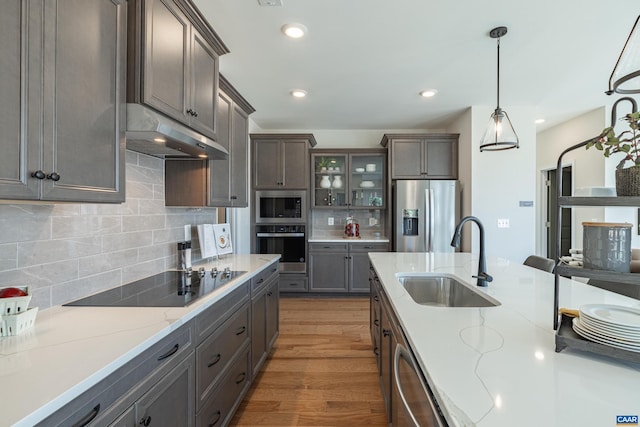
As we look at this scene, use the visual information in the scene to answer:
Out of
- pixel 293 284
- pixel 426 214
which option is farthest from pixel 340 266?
pixel 426 214

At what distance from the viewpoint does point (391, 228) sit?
4473 millimetres

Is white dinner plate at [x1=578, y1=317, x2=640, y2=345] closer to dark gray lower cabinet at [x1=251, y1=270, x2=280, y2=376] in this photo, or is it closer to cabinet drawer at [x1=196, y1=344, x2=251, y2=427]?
cabinet drawer at [x1=196, y1=344, x2=251, y2=427]

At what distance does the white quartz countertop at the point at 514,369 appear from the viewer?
0.63 meters

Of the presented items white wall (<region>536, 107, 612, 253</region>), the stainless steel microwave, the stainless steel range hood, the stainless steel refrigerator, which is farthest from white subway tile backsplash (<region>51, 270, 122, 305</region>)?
white wall (<region>536, 107, 612, 253</region>)

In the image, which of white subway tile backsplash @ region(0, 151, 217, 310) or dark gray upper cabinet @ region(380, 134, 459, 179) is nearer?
white subway tile backsplash @ region(0, 151, 217, 310)

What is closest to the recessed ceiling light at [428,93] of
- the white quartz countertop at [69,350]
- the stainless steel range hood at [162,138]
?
the stainless steel range hood at [162,138]

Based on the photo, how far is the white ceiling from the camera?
2127 millimetres

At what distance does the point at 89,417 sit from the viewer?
833 mm

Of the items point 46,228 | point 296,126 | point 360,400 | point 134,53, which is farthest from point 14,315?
point 296,126

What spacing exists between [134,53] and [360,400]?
2455 millimetres

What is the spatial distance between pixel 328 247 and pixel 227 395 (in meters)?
2.96

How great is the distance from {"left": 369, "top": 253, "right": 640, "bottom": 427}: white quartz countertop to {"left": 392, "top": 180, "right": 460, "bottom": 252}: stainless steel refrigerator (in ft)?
9.05

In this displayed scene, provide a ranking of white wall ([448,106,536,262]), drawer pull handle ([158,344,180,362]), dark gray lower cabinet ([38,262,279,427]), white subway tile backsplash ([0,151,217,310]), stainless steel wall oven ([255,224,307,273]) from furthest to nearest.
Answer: stainless steel wall oven ([255,224,307,273]) → white wall ([448,106,536,262]) → white subway tile backsplash ([0,151,217,310]) → drawer pull handle ([158,344,180,362]) → dark gray lower cabinet ([38,262,279,427])

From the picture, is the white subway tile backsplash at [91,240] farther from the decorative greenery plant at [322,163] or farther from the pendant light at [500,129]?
the decorative greenery plant at [322,163]
